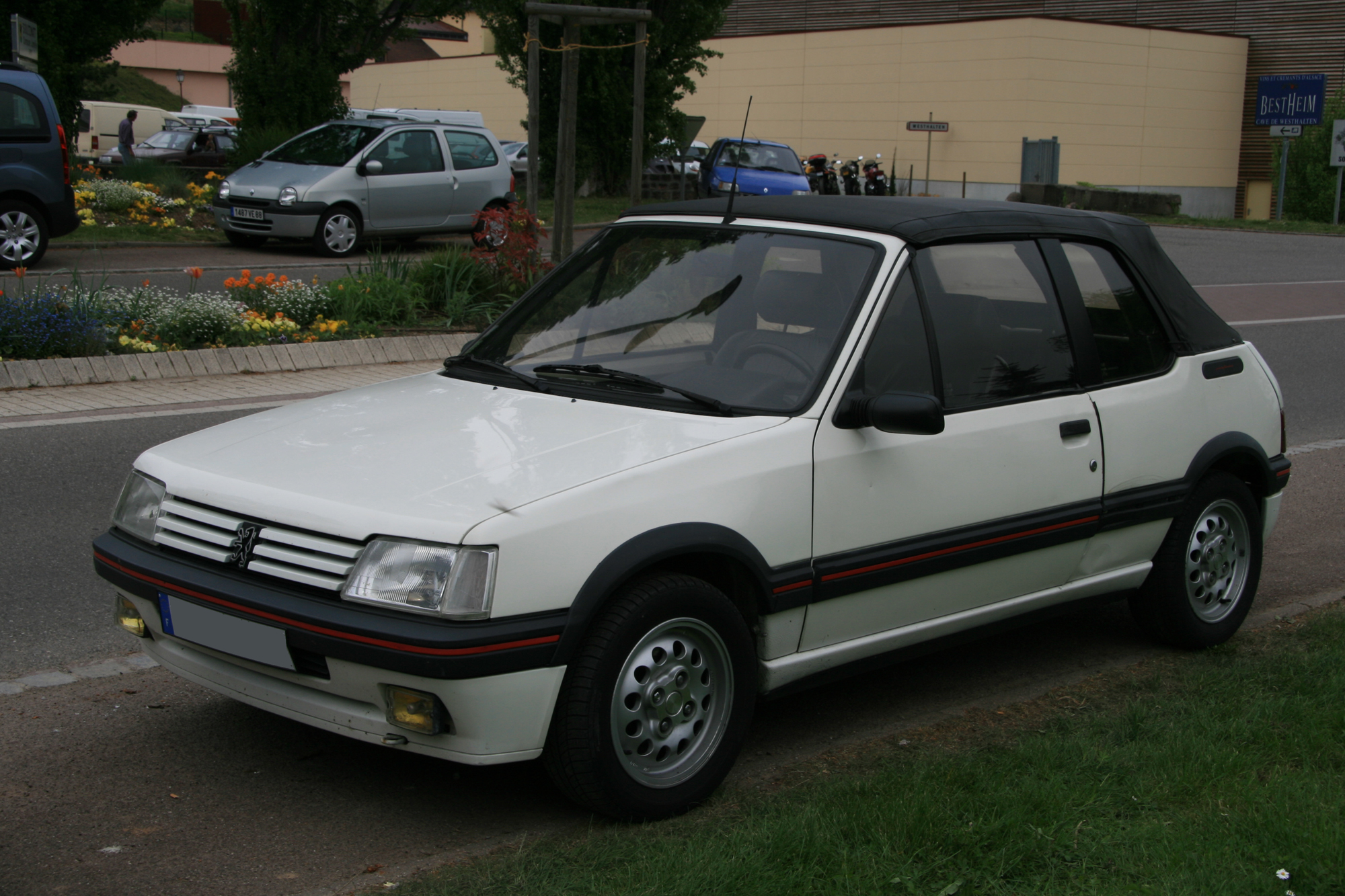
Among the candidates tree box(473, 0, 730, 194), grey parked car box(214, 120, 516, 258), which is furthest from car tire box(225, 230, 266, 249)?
tree box(473, 0, 730, 194)

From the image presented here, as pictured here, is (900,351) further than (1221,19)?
No

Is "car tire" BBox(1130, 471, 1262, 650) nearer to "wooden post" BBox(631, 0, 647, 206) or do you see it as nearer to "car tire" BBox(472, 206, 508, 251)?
"car tire" BBox(472, 206, 508, 251)

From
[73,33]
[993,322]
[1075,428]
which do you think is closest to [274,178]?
[73,33]

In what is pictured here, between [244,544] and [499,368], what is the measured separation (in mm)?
1279

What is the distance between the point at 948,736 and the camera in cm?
443

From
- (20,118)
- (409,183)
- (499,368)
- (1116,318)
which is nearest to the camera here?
(499,368)

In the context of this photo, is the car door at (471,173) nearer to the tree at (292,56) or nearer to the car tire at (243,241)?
the car tire at (243,241)

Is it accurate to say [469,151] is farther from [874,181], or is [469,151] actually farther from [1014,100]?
[1014,100]

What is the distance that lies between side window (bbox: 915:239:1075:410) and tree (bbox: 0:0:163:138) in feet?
64.5

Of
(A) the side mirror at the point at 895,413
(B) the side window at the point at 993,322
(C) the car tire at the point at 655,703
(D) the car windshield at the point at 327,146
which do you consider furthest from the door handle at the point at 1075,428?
(D) the car windshield at the point at 327,146

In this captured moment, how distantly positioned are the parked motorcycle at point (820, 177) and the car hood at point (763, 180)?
6.92 metres

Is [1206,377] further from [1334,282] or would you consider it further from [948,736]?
[1334,282]

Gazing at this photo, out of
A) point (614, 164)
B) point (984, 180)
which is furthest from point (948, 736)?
point (984, 180)

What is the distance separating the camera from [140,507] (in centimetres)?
394
